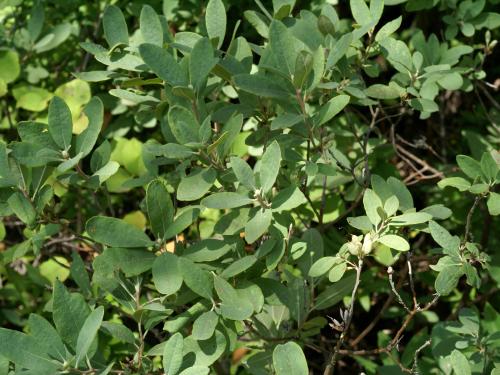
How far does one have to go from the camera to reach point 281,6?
1.74 meters

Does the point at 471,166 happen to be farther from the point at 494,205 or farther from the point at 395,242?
the point at 395,242

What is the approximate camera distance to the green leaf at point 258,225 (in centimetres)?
142

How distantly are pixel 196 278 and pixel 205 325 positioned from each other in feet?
0.30

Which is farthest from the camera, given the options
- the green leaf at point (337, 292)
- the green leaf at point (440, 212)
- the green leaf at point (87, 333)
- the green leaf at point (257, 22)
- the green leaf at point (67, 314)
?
the green leaf at point (257, 22)

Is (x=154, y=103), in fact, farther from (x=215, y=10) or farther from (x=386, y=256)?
(x=386, y=256)

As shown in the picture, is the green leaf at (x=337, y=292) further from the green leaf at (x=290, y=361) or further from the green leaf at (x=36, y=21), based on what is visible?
the green leaf at (x=36, y=21)

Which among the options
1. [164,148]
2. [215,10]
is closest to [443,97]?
[215,10]

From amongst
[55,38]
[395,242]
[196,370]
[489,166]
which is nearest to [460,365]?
[395,242]

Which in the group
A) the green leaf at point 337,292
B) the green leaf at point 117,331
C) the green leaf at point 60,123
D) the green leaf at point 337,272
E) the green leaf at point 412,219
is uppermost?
the green leaf at point 60,123

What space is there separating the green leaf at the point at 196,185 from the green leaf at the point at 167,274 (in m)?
0.12

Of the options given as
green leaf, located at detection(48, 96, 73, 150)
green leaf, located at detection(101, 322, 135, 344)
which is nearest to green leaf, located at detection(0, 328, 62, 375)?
green leaf, located at detection(101, 322, 135, 344)

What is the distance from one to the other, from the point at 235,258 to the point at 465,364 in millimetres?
519

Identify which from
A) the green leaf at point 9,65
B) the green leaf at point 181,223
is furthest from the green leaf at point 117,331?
the green leaf at point 9,65

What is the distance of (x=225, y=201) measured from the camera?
1443 millimetres
